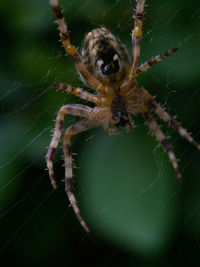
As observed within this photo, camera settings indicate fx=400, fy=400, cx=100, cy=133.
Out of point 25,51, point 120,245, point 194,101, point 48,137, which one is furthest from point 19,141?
point 194,101

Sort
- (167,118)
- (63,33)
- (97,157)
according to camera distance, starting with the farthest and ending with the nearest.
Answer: (167,118)
(97,157)
(63,33)

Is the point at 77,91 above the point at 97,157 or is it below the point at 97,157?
above

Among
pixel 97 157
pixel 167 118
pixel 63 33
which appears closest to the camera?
pixel 63 33

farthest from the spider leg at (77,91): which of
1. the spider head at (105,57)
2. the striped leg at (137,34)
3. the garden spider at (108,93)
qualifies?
the striped leg at (137,34)

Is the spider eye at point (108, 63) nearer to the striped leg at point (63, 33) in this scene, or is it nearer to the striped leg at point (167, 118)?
the striped leg at point (63, 33)

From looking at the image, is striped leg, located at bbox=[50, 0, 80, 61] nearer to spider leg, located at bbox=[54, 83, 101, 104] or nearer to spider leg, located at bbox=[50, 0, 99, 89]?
spider leg, located at bbox=[50, 0, 99, 89]

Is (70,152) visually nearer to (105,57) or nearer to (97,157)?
(97,157)

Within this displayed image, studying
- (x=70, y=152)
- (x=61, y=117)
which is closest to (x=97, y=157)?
(x=70, y=152)

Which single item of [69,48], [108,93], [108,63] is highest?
[69,48]

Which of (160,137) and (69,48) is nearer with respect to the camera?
(69,48)
